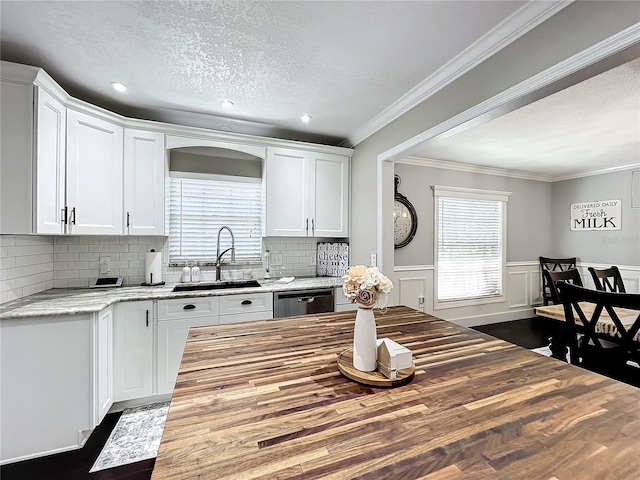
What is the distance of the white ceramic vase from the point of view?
1060 mm

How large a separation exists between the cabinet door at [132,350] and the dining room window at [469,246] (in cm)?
379

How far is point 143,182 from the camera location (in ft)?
8.87

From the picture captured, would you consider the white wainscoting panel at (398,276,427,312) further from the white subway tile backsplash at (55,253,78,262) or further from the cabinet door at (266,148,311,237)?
the white subway tile backsplash at (55,253,78,262)

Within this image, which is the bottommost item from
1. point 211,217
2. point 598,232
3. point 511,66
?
point 598,232

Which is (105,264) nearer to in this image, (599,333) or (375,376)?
(375,376)

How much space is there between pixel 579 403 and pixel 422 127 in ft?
6.57

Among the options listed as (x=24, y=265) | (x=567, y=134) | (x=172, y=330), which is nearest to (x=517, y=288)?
(x=567, y=134)

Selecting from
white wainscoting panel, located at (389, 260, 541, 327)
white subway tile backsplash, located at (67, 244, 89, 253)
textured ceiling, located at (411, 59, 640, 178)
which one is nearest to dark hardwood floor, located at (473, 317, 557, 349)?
white wainscoting panel, located at (389, 260, 541, 327)

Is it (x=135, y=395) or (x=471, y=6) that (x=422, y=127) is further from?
(x=135, y=395)

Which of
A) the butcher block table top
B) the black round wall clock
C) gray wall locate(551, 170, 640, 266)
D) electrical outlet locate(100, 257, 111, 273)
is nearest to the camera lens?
the butcher block table top

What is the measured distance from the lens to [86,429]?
193 centimetres

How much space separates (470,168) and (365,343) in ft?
14.8

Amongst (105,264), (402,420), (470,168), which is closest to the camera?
(402,420)

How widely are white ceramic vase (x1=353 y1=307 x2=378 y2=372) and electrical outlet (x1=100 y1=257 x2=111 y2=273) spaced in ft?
9.08
